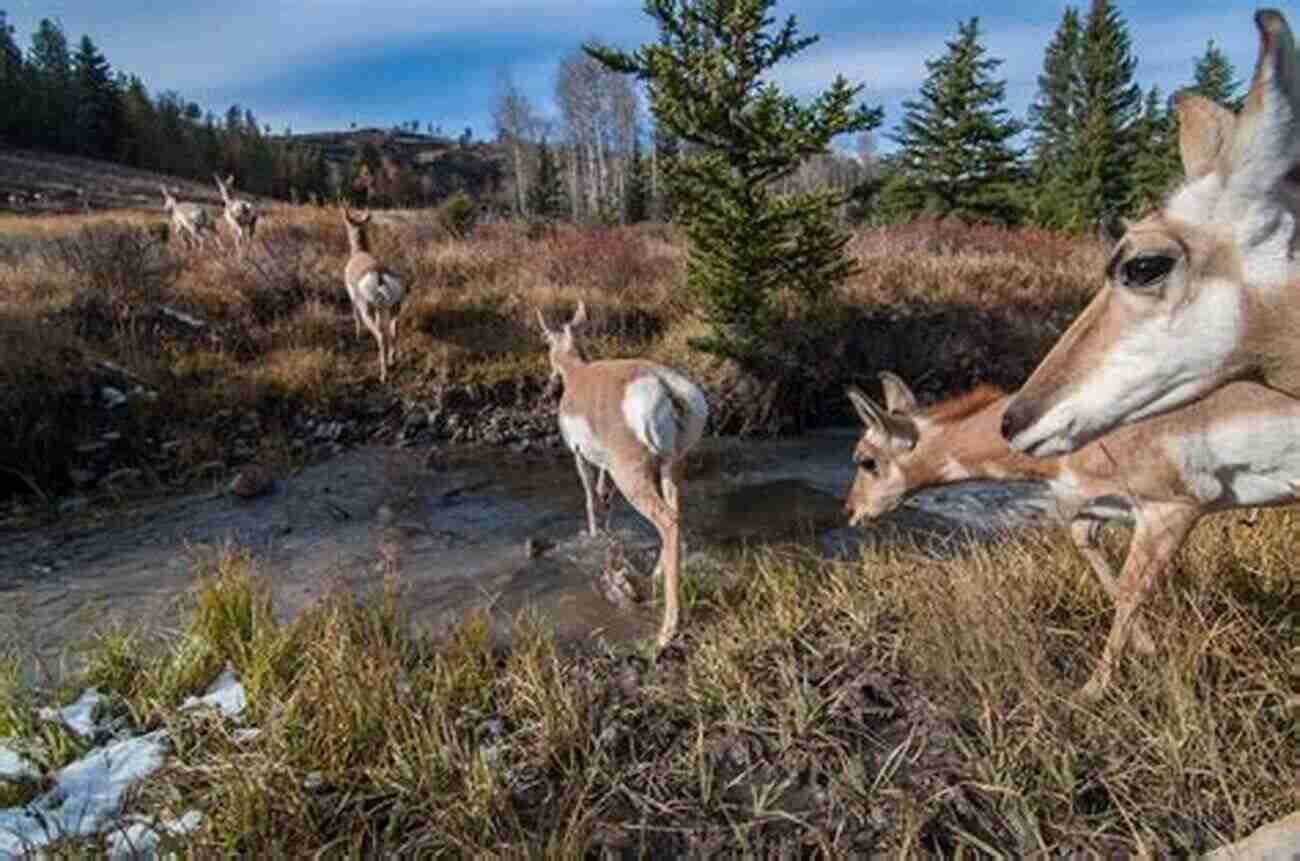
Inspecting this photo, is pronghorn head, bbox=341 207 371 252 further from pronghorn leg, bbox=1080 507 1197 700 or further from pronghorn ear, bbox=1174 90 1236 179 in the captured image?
pronghorn ear, bbox=1174 90 1236 179

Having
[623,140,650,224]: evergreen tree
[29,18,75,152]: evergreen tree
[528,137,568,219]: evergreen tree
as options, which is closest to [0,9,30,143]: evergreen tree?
[29,18,75,152]: evergreen tree

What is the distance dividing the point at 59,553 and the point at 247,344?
5153mm

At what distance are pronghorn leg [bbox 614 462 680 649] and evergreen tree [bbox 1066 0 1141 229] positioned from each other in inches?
1026

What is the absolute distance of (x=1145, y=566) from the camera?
3707 mm

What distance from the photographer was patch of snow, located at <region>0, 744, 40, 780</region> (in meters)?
3.66

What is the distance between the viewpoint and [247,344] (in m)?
12.1

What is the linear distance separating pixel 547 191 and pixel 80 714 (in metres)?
45.8

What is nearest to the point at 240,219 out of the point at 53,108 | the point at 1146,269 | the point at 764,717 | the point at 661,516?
the point at 661,516

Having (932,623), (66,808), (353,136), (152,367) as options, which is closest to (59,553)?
(152,367)

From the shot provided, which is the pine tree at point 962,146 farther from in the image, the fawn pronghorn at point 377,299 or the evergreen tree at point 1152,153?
the fawn pronghorn at point 377,299

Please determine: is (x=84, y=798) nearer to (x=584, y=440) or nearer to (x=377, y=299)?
(x=584, y=440)

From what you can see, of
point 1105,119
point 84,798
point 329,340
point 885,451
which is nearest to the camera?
point 84,798

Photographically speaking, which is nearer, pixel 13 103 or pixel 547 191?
pixel 547 191

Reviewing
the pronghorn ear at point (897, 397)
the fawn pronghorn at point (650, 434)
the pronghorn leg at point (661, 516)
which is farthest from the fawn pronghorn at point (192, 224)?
the pronghorn ear at point (897, 397)
